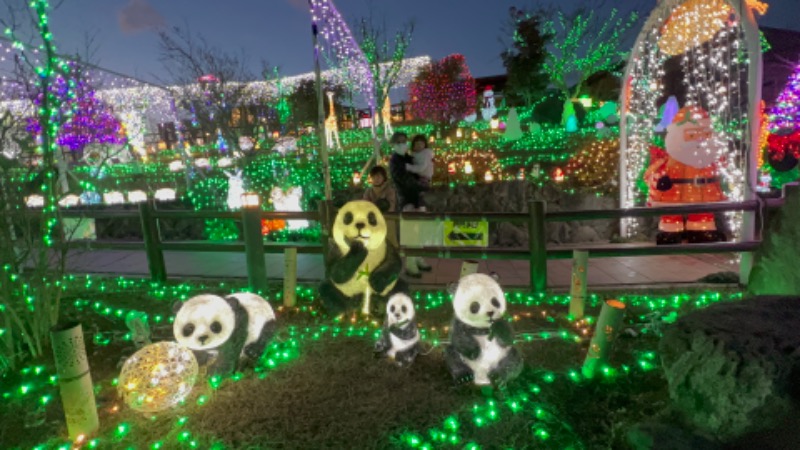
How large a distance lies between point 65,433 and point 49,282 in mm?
2058

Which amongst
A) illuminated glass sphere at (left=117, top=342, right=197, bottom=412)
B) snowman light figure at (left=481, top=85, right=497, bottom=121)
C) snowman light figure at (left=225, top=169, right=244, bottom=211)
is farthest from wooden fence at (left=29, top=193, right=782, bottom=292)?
snowman light figure at (left=481, top=85, right=497, bottom=121)

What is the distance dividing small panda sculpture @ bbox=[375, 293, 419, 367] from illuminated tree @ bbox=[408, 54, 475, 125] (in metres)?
21.3

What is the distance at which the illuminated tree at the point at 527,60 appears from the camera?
29.9 metres

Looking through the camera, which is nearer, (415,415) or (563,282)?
(415,415)

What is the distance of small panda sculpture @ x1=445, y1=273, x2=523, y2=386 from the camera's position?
348cm

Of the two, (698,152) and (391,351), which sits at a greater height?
(698,152)

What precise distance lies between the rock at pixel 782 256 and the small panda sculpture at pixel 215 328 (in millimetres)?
4386

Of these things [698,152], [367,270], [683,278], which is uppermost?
[698,152]

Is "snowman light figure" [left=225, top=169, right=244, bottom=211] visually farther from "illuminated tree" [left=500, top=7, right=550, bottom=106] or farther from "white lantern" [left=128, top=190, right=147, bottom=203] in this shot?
"illuminated tree" [left=500, top=7, right=550, bottom=106]

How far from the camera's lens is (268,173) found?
1349 cm

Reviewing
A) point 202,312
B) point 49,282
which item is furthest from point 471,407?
point 49,282

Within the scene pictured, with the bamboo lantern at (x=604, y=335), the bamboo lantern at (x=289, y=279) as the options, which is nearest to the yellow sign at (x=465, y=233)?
the bamboo lantern at (x=289, y=279)

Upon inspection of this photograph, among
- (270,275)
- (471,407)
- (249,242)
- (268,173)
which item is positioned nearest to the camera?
(471,407)

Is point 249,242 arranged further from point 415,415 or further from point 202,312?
point 415,415
